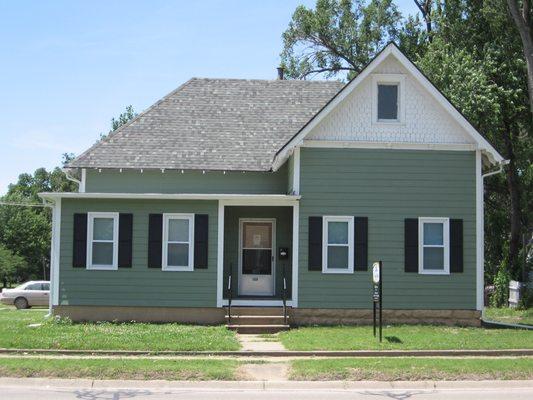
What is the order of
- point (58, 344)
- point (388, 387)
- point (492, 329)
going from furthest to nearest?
point (492, 329) < point (58, 344) < point (388, 387)

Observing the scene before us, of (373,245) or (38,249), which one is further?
(38,249)

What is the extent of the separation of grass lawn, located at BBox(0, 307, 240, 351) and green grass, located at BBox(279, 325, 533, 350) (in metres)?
1.64

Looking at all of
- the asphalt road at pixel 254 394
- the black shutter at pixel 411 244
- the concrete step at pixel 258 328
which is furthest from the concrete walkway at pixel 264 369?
the black shutter at pixel 411 244

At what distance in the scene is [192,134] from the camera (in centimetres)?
2050

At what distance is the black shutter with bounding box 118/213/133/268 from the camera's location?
17.9 metres

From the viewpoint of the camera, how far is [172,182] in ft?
64.0

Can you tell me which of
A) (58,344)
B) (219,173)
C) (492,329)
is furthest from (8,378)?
(492,329)

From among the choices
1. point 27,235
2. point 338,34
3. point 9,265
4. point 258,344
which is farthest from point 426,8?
point 27,235

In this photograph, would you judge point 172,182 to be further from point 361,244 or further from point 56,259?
point 361,244

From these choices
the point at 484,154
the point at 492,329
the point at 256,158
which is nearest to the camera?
the point at 492,329

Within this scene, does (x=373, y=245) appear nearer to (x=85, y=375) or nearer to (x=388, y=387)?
(x=388, y=387)

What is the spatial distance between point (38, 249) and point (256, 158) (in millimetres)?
53982

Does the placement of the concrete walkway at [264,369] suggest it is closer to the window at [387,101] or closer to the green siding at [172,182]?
the green siding at [172,182]

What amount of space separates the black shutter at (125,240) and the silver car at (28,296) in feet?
54.6
